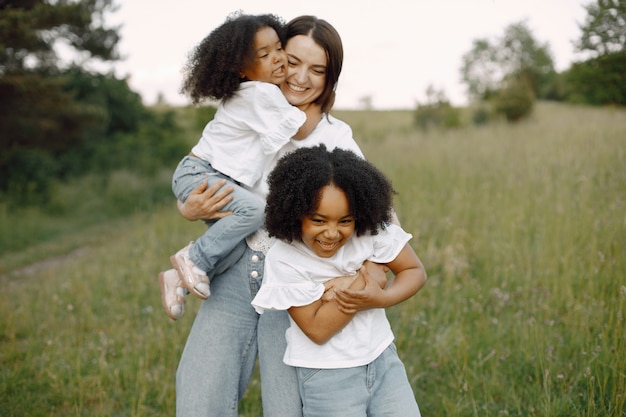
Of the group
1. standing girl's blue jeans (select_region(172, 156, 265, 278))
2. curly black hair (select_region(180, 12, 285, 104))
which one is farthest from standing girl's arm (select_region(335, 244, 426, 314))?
curly black hair (select_region(180, 12, 285, 104))

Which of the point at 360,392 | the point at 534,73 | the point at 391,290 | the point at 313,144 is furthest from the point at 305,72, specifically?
the point at 534,73

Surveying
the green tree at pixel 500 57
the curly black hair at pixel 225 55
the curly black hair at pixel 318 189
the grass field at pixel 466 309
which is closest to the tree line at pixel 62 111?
the grass field at pixel 466 309

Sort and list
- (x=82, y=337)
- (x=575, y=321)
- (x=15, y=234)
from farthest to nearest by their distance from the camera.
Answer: (x=15, y=234), (x=82, y=337), (x=575, y=321)

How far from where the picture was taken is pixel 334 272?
233 centimetres

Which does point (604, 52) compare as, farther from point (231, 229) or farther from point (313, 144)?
point (231, 229)

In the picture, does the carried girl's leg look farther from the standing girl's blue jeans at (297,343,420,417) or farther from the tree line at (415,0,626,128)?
the tree line at (415,0,626,128)

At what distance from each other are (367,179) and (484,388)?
185 centimetres

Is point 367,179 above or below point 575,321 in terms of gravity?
above

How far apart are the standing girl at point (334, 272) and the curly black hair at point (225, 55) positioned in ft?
A: 2.02

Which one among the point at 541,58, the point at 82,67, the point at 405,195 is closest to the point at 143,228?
the point at 405,195

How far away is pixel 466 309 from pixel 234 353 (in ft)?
8.11

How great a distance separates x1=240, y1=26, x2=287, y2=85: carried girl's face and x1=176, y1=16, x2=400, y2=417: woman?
0.05 metres

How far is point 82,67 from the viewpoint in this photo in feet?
67.9

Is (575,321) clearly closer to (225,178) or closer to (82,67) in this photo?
(225,178)
